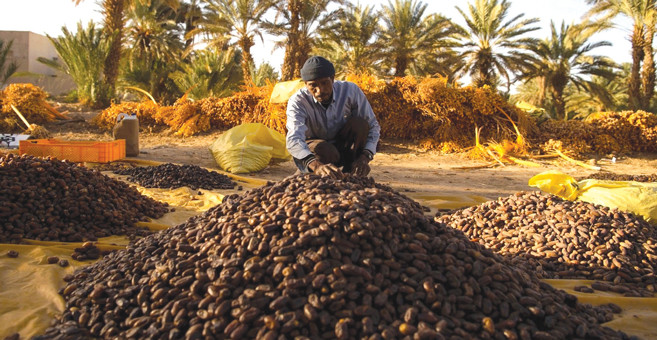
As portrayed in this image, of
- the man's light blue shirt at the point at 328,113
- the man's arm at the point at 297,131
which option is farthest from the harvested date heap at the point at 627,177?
the man's arm at the point at 297,131

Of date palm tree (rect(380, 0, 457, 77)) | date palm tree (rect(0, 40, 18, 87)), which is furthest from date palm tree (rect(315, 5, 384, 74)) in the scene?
date palm tree (rect(0, 40, 18, 87))

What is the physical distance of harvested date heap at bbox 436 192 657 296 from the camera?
7.98 ft

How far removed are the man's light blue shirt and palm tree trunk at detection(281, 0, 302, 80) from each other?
1106 cm

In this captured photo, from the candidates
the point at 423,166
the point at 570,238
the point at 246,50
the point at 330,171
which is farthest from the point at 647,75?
the point at 330,171

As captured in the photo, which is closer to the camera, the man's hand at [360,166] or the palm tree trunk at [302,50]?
the man's hand at [360,166]

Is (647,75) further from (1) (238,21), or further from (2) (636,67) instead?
(1) (238,21)

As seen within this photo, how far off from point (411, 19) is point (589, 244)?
14306 millimetres

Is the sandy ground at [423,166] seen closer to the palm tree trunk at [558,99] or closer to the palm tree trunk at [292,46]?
the palm tree trunk at [292,46]

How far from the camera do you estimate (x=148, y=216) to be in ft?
11.7

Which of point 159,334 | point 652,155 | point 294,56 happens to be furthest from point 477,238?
point 294,56

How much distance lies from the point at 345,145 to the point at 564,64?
1686 cm

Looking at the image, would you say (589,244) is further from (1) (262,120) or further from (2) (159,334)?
(1) (262,120)

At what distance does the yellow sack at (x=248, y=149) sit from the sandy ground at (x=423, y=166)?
0.68 feet

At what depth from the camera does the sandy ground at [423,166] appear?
215 inches
